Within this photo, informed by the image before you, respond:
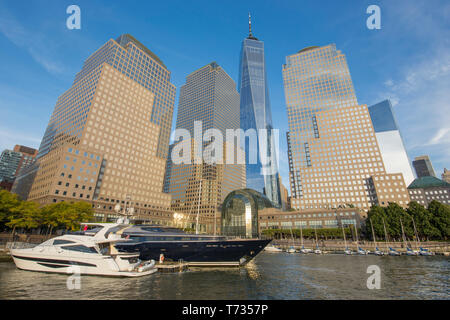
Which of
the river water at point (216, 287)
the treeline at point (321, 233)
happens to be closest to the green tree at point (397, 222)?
the treeline at point (321, 233)

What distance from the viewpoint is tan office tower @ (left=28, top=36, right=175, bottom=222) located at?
90625 mm

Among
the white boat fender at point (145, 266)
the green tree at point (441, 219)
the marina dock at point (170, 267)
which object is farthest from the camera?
the green tree at point (441, 219)

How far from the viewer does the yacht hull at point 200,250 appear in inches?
1278

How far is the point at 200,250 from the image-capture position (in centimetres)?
3434

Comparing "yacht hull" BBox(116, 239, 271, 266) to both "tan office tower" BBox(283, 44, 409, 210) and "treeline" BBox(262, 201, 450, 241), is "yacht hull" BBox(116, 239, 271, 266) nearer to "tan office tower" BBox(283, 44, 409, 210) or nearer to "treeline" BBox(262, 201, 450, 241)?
"treeline" BBox(262, 201, 450, 241)

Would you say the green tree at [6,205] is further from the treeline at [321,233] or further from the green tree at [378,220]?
the green tree at [378,220]

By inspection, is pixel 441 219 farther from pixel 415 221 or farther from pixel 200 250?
pixel 200 250

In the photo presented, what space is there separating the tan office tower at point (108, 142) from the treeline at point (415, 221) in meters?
102

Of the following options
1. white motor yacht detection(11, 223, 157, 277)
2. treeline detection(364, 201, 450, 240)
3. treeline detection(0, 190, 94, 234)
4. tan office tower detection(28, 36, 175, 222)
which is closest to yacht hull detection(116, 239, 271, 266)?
white motor yacht detection(11, 223, 157, 277)

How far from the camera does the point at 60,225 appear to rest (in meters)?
64.9

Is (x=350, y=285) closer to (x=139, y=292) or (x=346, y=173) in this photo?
(x=139, y=292)

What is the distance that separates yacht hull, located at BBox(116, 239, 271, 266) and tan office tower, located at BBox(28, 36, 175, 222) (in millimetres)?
73577
